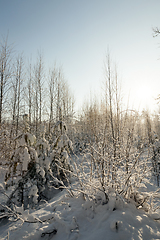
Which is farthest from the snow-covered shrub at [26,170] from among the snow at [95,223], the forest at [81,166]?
the snow at [95,223]

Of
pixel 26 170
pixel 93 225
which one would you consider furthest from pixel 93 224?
pixel 26 170

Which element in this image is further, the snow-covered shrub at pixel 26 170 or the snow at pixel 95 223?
the snow-covered shrub at pixel 26 170

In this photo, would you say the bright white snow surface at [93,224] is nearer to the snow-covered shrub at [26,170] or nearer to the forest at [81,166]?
the forest at [81,166]

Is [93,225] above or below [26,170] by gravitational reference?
below

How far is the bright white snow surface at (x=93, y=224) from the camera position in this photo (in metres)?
1.33

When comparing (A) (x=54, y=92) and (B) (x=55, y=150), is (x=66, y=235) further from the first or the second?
(A) (x=54, y=92)

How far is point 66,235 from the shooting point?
56.7 inches

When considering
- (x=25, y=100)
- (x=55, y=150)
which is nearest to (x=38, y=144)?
(x=55, y=150)

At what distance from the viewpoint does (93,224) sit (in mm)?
1542

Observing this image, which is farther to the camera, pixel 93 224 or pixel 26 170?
pixel 26 170

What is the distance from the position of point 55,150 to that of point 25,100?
22.5 ft

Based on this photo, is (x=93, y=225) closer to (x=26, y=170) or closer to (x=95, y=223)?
(x=95, y=223)

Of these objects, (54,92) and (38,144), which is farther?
(54,92)

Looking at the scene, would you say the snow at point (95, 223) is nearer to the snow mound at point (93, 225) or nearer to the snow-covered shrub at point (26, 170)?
the snow mound at point (93, 225)
